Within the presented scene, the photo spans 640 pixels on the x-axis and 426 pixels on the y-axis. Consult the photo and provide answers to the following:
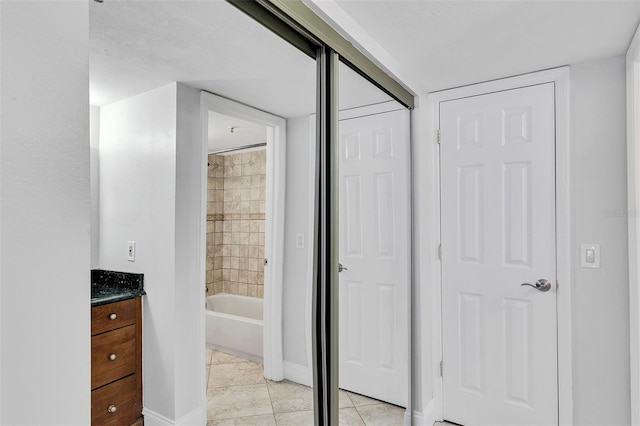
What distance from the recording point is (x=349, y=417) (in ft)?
5.74

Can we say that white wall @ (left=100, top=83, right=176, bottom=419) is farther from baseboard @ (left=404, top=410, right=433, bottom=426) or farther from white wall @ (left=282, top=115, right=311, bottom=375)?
baseboard @ (left=404, top=410, right=433, bottom=426)

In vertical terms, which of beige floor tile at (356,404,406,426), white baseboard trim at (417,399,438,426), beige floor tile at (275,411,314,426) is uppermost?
beige floor tile at (275,411,314,426)

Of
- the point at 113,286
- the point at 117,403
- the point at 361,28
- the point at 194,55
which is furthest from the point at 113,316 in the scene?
the point at 361,28

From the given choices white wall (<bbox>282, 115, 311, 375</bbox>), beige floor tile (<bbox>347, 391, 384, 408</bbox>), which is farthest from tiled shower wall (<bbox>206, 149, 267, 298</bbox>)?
beige floor tile (<bbox>347, 391, 384, 408</bbox>)

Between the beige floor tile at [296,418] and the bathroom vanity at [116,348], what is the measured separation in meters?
0.61

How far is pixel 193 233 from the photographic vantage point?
1.04 meters

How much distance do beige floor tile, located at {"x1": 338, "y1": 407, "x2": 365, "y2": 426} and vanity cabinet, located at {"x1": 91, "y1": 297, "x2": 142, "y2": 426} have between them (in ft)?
3.44

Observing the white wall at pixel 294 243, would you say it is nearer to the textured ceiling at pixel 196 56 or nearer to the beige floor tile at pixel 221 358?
the textured ceiling at pixel 196 56

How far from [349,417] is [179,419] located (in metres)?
0.98

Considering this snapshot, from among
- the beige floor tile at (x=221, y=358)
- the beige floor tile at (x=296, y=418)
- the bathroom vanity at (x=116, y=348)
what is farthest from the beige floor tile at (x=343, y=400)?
the bathroom vanity at (x=116, y=348)

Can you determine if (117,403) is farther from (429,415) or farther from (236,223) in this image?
(429,415)

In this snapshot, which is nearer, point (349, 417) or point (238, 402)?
point (238, 402)

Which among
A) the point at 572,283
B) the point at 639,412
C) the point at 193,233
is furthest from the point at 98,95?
the point at 639,412

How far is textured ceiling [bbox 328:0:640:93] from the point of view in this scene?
1.57 metres
